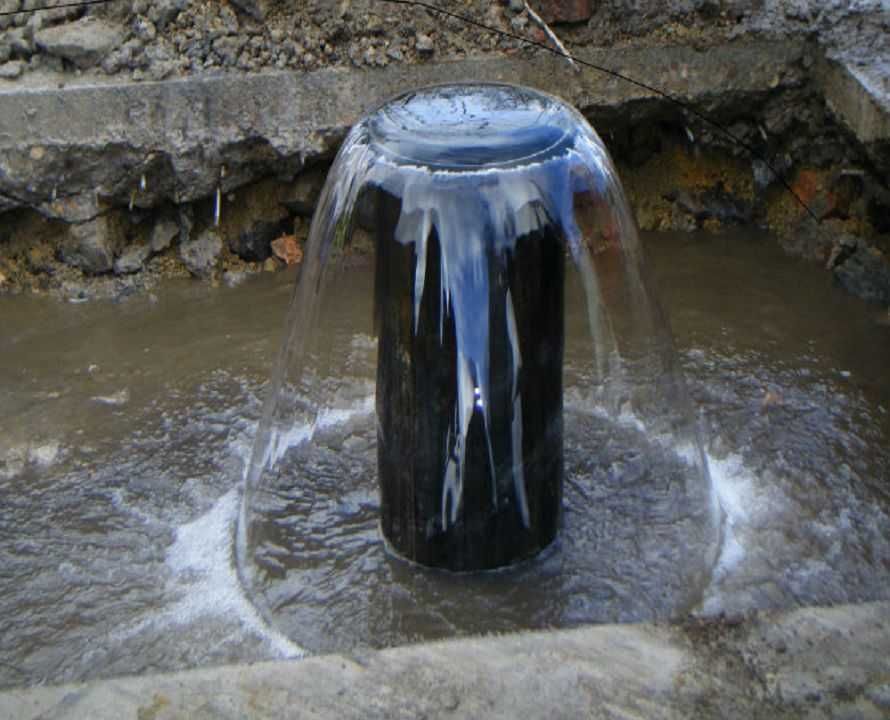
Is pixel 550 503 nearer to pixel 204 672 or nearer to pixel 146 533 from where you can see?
pixel 146 533

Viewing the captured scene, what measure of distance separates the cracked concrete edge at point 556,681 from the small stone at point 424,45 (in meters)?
3.35

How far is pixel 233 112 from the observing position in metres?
4.72

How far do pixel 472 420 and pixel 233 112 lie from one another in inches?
88.0

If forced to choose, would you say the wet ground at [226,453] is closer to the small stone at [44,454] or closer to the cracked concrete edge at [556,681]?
the small stone at [44,454]

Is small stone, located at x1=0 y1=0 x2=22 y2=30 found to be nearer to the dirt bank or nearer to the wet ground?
the dirt bank

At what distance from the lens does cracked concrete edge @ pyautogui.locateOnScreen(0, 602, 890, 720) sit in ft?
5.69

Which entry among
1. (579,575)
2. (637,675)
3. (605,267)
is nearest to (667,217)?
(605,267)

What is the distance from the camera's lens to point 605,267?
10.9ft

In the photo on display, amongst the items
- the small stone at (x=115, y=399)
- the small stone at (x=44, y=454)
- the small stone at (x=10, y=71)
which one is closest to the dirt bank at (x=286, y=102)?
the small stone at (x=10, y=71)

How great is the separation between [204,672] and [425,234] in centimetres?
139

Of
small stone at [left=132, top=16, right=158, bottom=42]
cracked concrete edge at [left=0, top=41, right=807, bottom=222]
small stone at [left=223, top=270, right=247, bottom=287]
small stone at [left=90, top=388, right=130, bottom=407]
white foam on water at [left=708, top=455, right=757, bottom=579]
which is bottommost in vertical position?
small stone at [left=90, top=388, right=130, bottom=407]

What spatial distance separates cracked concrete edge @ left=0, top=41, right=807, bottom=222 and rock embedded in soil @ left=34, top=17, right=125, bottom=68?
177 mm

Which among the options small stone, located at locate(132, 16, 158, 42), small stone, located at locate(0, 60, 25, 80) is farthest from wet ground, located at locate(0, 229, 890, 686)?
small stone, located at locate(132, 16, 158, 42)

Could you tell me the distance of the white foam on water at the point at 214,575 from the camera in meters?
3.12
